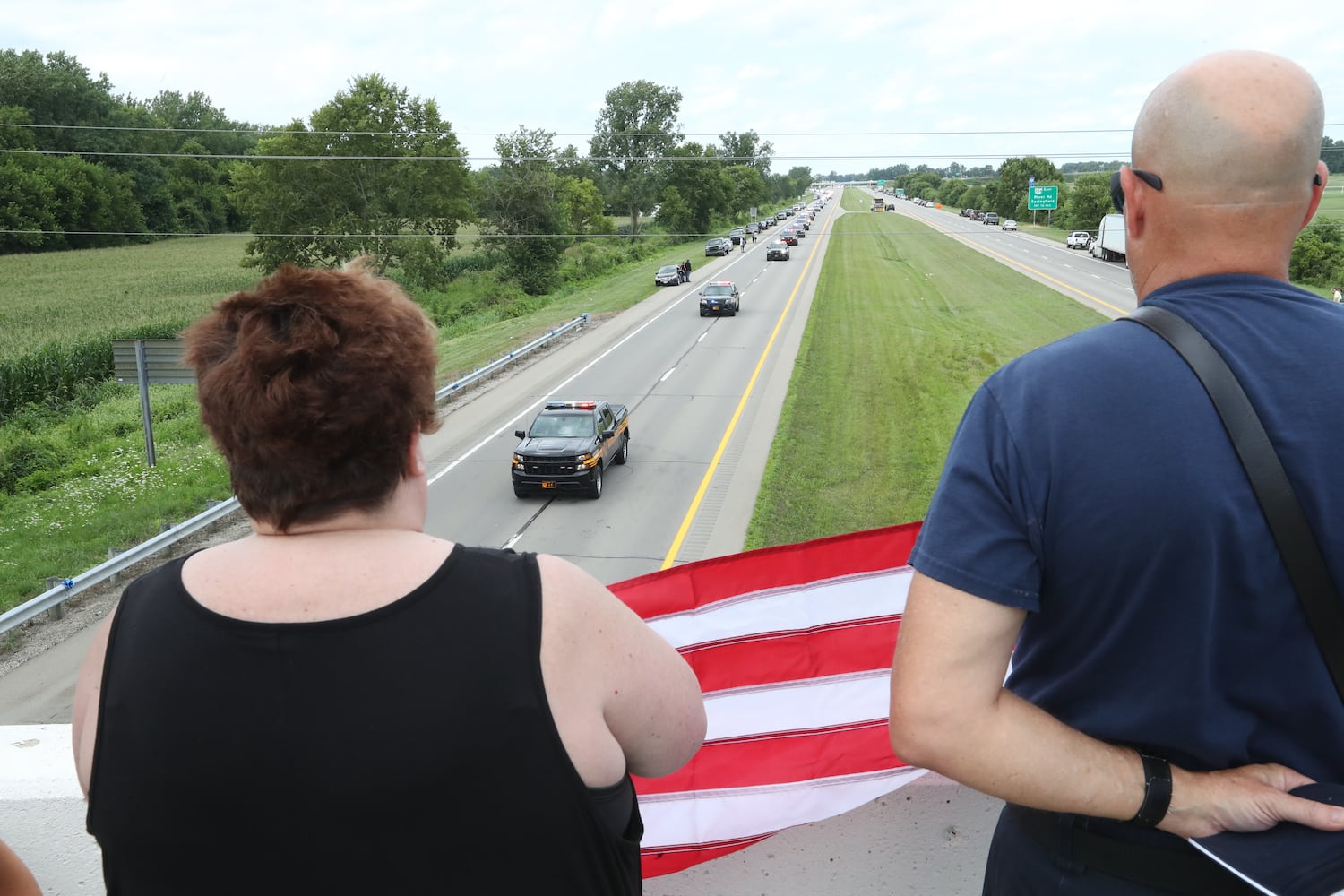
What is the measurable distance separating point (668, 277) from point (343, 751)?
190ft

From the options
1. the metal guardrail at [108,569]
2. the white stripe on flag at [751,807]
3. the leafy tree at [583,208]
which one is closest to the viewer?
the white stripe on flag at [751,807]

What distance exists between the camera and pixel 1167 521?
1331mm

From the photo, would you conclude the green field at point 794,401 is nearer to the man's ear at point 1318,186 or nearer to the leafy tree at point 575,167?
the man's ear at point 1318,186

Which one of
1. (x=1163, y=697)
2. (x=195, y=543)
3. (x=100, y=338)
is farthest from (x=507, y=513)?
(x=100, y=338)

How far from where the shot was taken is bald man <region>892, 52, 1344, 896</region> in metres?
1.35

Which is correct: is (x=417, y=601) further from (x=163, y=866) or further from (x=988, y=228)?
(x=988, y=228)

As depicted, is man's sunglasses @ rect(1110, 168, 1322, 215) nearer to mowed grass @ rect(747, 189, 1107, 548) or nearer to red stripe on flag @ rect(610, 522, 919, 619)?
red stripe on flag @ rect(610, 522, 919, 619)

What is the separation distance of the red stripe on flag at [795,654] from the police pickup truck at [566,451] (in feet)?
57.4

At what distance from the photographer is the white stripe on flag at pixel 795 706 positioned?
9.30 feet

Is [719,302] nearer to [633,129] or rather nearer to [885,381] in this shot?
[885,381]

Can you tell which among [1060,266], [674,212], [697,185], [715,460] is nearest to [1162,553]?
[715,460]

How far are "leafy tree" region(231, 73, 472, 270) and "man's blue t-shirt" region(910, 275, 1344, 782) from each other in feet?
227

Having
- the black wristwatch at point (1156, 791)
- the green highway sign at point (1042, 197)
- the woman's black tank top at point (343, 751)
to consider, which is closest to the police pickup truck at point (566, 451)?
the woman's black tank top at point (343, 751)

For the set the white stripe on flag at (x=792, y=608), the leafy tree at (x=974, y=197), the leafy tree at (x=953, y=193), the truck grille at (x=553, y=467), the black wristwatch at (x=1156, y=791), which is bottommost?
the truck grille at (x=553, y=467)
